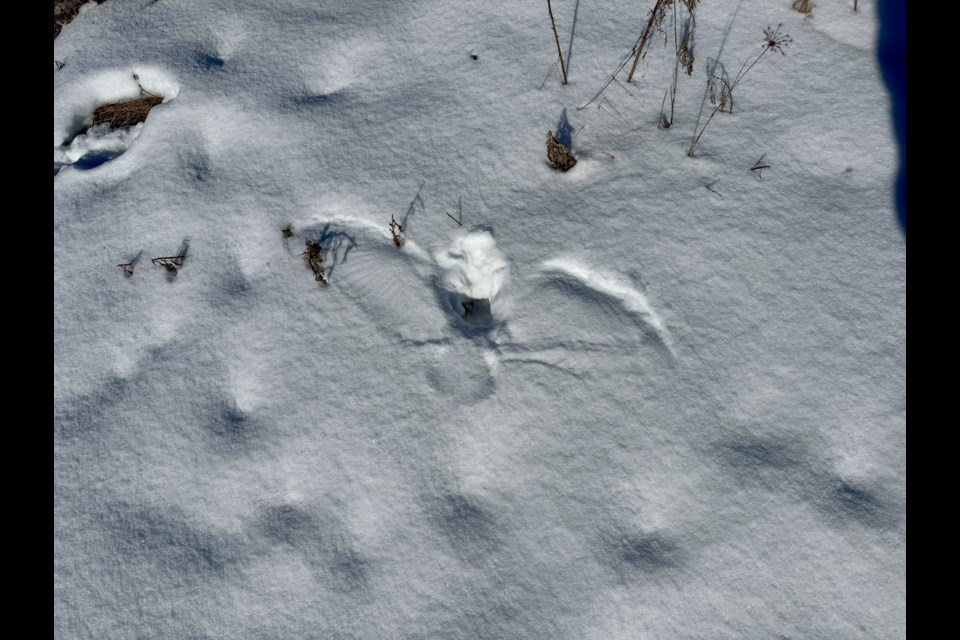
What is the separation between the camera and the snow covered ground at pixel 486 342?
1.63m

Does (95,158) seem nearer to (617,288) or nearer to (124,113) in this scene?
(124,113)

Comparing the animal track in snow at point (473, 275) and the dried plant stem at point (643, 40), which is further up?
the dried plant stem at point (643, 40)

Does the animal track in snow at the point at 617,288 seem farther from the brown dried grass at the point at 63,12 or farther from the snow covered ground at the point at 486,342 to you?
the brown dried grass at the point at 63,12

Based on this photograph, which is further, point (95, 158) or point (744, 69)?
point (95, 158)

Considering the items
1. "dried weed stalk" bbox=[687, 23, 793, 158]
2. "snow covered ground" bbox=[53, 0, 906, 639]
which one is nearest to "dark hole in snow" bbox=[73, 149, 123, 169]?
"snow covered ground" bbox=[53, 0, 906, 639]

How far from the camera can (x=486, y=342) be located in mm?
1867

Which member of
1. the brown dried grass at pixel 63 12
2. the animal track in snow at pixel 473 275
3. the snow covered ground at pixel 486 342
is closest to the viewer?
the snow covered ground at pixel 486 342

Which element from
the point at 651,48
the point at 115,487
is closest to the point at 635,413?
the point at 651,48

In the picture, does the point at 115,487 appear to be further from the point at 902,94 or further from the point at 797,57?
the point at 902,94

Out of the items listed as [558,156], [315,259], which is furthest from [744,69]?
[315,259]

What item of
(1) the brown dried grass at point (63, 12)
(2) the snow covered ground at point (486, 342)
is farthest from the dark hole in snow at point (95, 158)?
(1) the brown dried grass at point (63, 12)

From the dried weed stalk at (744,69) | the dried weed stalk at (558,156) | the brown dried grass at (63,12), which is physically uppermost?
the dried weed stalk at (744,69)

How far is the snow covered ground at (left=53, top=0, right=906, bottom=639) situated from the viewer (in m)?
1.63

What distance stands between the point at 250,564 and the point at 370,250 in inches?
43.9
